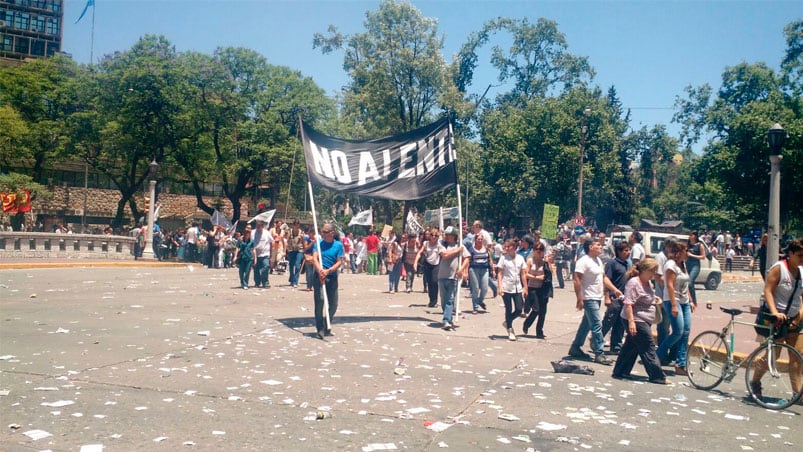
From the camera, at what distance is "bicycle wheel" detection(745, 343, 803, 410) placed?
21.7 ft

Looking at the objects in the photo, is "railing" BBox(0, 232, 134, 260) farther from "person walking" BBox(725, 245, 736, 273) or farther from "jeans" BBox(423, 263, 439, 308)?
"person walking" BBox(725, 245, 736, 273)

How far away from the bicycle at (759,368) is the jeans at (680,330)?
1.73 feet

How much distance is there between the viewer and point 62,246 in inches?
1074

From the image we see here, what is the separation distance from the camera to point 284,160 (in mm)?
43000

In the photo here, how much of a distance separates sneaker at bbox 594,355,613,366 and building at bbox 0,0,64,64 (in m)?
97.8

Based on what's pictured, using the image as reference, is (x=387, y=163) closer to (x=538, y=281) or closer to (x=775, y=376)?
(x=538, y=281)

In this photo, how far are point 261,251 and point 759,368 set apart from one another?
12.4m

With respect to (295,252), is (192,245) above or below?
above

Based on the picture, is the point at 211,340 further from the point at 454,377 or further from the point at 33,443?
the point at 33,443

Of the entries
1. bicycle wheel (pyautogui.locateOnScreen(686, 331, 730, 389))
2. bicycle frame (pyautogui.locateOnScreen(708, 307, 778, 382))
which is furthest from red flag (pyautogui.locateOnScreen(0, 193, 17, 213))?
bicycle frame (pyautogui.locateOnScreen(708, 307, 778, 382))

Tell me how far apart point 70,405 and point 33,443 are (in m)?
0.99

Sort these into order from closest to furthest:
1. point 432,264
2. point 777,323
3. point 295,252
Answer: point 777,323 < point 432,264 < point 295,252

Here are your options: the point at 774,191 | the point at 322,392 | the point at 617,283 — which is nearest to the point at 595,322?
the point at 617,283

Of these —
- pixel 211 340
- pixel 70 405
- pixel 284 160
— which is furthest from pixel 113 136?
pixel 70 405
